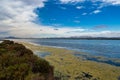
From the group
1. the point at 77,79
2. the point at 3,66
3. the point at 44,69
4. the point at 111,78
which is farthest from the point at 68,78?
the point at 3,66

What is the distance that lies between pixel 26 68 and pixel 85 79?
1037 cm

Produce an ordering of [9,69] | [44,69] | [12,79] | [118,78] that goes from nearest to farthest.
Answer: [12,79]
[9,69]
[44,69]
[118,78]

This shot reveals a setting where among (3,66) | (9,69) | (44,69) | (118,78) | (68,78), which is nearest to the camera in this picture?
(9,69)

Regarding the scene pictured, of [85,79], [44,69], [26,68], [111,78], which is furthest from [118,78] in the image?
[26,68]

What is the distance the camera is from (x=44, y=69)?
980 centimetres

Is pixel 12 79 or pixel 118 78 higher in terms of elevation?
pixel 12 79

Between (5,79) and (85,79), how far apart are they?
439 inches

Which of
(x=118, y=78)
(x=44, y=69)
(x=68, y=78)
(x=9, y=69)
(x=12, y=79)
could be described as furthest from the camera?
(x=118, y=78)

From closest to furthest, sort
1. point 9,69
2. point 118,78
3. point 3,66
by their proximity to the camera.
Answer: point 9,69 < point 3,66 < point 118,78

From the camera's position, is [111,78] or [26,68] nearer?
[26,68]

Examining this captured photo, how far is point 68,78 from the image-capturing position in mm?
17406

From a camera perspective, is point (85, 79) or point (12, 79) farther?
point (85, 79)

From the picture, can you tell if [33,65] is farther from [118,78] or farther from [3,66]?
[118,78]

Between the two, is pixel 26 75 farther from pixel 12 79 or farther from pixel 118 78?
pixel 118 78
